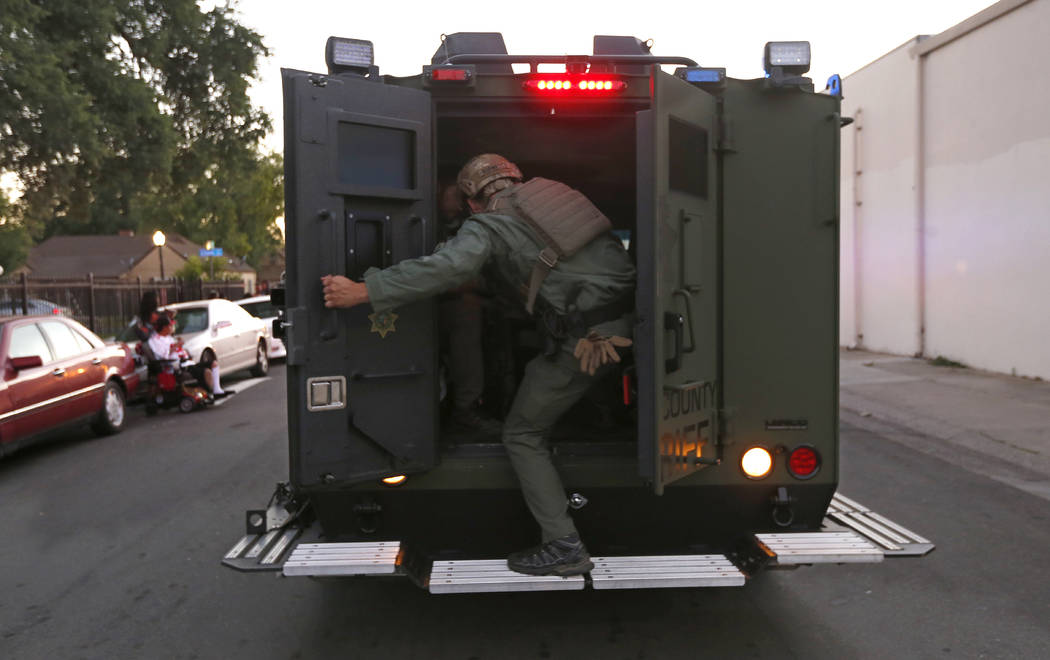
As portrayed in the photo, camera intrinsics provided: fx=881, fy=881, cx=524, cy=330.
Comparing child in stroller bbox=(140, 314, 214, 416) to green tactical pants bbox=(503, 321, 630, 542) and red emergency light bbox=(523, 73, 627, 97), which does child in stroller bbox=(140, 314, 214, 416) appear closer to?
green tactical pants bbox=(503, 321, 630, 542)

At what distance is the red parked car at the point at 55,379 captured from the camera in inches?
331

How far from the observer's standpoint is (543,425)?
13.4ft

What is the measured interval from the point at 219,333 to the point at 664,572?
12.3m

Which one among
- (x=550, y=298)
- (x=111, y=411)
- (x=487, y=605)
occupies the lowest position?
(x=487, y=605)

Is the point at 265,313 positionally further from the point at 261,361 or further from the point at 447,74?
the point at 447,74

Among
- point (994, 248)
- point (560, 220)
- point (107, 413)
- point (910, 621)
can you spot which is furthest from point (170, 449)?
point (994, 248)

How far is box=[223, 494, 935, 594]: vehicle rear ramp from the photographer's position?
357 cm

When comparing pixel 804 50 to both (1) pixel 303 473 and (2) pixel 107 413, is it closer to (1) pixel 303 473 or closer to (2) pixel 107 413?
(1) pixel 303 473

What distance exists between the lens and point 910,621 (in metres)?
4.35

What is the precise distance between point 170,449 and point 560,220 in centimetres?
687

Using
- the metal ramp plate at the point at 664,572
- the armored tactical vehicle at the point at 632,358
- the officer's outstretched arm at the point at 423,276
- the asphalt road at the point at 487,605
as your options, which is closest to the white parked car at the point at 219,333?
the asphalt road at the point at 487,605

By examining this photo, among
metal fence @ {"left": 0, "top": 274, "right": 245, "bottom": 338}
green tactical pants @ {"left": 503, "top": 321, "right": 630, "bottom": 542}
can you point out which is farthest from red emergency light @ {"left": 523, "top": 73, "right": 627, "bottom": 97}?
metal fence @ {"left": 0, "top": 274, "right": 245, "bottom": 338}

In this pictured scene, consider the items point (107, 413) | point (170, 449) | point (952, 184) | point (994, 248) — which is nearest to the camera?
point (170, 449)

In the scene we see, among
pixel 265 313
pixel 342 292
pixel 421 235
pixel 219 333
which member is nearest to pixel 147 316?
pixel 219 333
